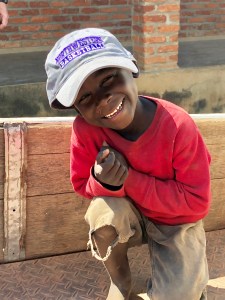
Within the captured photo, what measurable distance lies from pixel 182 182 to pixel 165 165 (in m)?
0.10

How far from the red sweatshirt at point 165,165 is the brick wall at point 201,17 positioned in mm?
5248

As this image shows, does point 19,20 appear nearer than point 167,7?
No

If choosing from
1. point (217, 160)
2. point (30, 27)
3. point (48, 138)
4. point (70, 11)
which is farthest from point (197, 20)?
point (48, 138)

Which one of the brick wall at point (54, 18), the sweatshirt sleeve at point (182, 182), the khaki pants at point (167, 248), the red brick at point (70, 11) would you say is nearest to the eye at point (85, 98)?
the sweatshirt sleeve at point (182, 182)

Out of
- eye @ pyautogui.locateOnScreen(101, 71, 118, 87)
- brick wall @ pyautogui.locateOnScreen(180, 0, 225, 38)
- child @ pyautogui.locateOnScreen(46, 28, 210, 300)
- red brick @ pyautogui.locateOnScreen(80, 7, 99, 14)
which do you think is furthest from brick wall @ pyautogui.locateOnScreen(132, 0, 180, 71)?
eye @ pyautogui.locateOnScreen(101, 71, 118, 87)

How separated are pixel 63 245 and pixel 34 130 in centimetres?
64

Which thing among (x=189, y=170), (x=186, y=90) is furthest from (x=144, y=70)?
(x=189, y=170)

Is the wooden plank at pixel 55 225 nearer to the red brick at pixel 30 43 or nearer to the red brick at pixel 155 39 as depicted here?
the red brick at pixel 155 39

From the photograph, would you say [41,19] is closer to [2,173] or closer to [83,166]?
[2,173]

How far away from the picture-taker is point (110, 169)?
1.82 metres

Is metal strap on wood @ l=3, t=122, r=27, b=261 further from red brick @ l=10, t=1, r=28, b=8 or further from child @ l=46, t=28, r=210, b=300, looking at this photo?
red brick @ l=10, t=1, r=28, b=8

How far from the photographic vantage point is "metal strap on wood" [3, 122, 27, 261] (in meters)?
2.36

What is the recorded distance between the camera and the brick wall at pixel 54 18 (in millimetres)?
6156

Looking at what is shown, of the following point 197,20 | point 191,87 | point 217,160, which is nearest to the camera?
point 217,160
